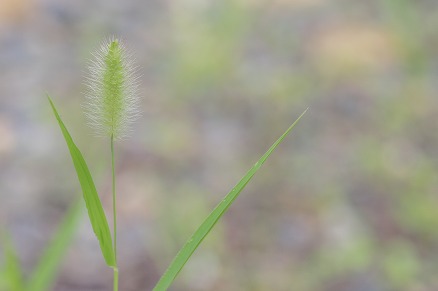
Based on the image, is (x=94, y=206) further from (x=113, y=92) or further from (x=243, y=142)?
(x=243, y=142)

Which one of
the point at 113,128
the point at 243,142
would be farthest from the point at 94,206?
the point at 243,142

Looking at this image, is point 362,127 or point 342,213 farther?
point 362,127

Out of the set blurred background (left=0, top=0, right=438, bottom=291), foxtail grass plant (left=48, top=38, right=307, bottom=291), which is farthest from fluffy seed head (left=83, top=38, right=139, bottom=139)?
blurred background (left=0, top=0, right=438, bottom=291)

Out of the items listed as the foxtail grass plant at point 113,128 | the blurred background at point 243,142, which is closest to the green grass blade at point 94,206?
the foxtail grass plant at point 113,128

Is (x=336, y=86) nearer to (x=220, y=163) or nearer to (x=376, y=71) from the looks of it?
(x=376, y=71)

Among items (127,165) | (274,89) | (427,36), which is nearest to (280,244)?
(127,165)

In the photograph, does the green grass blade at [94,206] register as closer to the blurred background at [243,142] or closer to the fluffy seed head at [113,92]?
the fluffy seed head at [113,92]

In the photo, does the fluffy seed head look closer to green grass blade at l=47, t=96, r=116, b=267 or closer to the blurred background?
green grass blade at l=47, t=96, r=116, b=267

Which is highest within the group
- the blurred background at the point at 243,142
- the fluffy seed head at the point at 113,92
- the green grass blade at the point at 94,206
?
the blurred background at the point at 243,142
